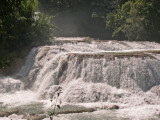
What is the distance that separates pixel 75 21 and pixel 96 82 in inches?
745

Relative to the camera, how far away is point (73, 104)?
36.2 ft

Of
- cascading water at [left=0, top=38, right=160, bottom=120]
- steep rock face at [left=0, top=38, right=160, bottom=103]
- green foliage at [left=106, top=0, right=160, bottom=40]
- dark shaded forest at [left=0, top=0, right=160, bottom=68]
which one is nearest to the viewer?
cascading water at [left=0, top=38, right=160, bottom=120]

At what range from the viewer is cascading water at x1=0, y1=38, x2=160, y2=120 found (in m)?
11.1

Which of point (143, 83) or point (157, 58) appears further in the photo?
point (157, 58)

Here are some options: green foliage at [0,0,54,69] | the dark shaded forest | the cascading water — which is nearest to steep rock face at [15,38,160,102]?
the cascading water

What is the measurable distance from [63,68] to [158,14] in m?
11.5

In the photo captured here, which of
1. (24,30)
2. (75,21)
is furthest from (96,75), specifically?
(75,21)

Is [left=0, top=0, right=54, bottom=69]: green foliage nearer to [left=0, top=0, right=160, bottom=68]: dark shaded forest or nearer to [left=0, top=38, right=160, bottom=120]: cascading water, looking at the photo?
[left=0, top=0, right=160, bottom=68]: dark shaded forest

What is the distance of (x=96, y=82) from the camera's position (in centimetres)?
1237

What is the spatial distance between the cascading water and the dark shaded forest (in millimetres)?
2317

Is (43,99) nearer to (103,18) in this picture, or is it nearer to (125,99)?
(125,99)

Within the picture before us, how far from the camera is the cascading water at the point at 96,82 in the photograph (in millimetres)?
11109

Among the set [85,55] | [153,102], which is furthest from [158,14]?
[153,102]

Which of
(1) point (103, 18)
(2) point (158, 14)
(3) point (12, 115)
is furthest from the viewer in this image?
(1) point (103, 18)
